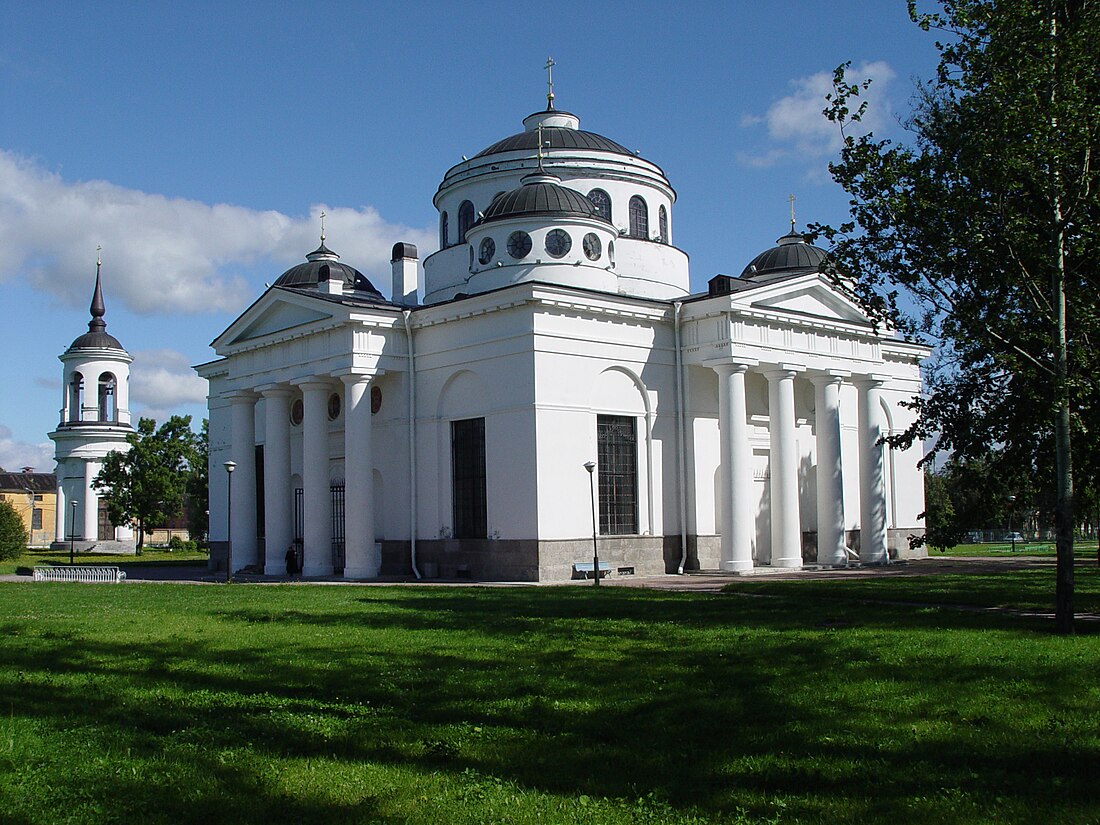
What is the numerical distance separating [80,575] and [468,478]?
39.7 ft

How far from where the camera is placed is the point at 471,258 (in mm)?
37531

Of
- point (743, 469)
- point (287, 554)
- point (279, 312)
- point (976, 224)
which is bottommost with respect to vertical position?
point (287, 554)

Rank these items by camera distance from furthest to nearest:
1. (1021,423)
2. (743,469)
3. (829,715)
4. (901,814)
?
(743,469) < (1021,423) < (829,715) < (901,814)

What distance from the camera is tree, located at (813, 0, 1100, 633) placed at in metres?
15.4

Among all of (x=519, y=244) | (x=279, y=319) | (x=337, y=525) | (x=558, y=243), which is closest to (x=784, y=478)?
(x=558, y=243)

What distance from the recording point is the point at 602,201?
40.8 metres

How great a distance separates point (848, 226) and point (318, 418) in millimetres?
23037

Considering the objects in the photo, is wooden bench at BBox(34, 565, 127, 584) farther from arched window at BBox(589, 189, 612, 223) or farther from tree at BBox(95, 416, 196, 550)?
tree at BBox(95, 416, 196, 550)

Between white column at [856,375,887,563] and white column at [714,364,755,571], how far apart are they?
22.9 feet

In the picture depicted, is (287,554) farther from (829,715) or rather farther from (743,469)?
(829,715)

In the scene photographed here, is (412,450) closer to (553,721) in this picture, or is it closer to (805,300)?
(805,300)

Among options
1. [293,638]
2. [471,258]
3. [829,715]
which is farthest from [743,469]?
[829,715]

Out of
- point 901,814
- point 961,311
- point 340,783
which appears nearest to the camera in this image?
point 901,814

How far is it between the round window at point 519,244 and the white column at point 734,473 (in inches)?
292
